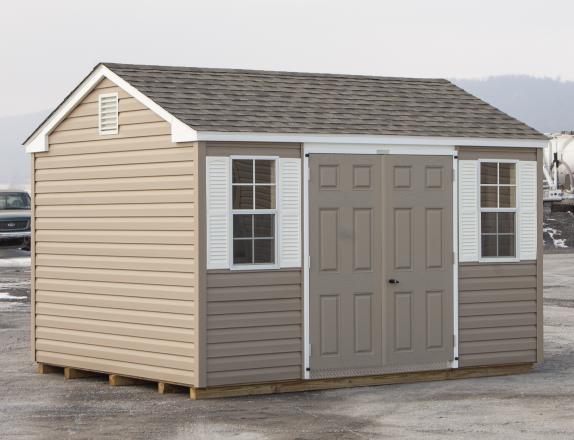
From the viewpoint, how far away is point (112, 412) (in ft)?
39.0

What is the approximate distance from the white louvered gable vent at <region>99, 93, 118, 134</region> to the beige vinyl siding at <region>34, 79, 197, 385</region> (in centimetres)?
8

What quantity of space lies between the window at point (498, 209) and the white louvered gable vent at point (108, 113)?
3.79 meters

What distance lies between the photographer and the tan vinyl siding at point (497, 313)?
45.6 feet

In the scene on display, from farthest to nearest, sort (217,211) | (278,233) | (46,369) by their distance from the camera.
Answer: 1. (46,369)
2. (278,233)
3. (217,211)

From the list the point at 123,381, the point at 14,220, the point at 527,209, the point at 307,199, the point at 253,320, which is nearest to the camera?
the point at 253,320

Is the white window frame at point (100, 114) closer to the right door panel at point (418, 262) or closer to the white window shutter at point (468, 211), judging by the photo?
the right door panel at point (418, 262)

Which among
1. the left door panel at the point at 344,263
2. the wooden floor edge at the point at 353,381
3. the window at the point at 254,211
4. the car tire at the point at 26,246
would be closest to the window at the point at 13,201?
the car tire at the point at 26,246

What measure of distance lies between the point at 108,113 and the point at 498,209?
415 cm

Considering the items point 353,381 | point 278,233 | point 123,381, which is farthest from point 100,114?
point 353,381

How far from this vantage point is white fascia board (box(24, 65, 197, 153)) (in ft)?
40.8

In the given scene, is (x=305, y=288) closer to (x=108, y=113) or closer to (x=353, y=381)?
(x=353, y=381)

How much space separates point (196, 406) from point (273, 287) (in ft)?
4.65

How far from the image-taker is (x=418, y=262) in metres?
13.6

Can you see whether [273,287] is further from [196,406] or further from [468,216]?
[468,216]
